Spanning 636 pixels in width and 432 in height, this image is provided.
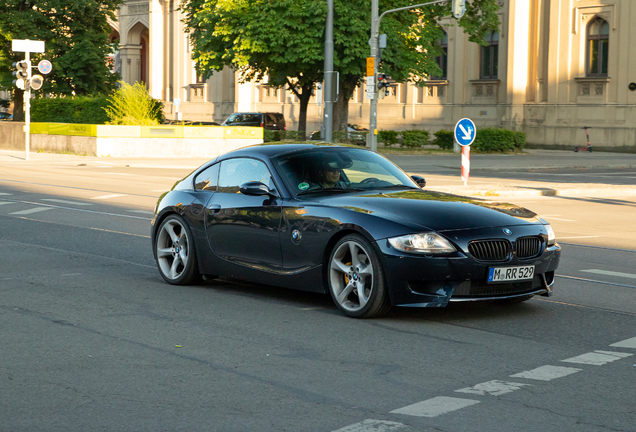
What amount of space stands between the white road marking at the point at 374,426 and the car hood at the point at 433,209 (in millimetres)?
2459

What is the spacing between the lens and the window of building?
52725 mm

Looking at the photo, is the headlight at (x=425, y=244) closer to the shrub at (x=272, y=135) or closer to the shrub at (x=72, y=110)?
the shrub at (x=272, y=135)

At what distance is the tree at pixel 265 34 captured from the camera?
35531 millimetres

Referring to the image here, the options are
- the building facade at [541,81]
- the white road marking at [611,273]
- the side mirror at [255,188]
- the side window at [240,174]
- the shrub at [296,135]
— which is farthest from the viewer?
the building facade at [541,81]

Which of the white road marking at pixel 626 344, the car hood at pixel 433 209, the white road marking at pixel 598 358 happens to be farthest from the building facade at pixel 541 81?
the white road marking at pixel 598 358

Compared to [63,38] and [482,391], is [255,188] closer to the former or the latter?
[482,391]

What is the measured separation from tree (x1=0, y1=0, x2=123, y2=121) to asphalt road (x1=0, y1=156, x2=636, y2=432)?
132 feet

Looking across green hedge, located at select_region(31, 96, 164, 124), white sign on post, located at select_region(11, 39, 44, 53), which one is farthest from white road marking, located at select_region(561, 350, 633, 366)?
green hedge, located at select_region(31, 96, 164, 124)

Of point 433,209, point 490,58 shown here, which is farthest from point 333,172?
point 490,58

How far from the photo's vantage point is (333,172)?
7.79m

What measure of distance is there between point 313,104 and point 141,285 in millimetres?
55022

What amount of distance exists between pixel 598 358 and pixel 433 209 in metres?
1.74

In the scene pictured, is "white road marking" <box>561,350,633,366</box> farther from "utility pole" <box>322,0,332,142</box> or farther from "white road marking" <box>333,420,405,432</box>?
"utility pole" <box>322,0,332,142</box>

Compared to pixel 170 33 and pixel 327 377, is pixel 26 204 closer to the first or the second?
pixel 327 377
